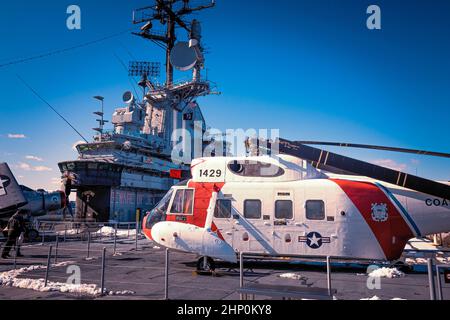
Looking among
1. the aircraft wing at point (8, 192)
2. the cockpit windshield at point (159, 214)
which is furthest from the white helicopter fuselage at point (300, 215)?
the aircraft wing at point (8, 192)

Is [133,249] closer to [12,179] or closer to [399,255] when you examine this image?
[12,179]

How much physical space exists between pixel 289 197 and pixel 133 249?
10645 mm

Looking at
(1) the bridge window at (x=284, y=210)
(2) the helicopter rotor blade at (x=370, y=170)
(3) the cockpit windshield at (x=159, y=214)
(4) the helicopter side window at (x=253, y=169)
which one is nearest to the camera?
(2) the helicopter rotor blade at (x=370, y=170)

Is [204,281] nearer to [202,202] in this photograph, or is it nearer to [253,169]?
[202,202]

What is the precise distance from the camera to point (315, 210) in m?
10.7

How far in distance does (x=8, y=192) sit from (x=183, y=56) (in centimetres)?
2666

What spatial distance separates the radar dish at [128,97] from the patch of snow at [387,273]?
1701 inches

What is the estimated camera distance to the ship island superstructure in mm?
40625

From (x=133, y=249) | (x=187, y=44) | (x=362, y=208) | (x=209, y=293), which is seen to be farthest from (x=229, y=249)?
(x=187, y=44)

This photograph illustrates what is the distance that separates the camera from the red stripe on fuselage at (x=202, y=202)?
1129 cm

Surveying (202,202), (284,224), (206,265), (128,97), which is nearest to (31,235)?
(202,202)

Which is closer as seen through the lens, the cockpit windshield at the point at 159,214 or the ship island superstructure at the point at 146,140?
the cockpit windshield at the point at 159,214

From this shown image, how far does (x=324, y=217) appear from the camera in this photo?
10562 mm

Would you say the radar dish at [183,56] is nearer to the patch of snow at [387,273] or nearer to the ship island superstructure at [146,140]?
the ship island superstructure at [146,140]
